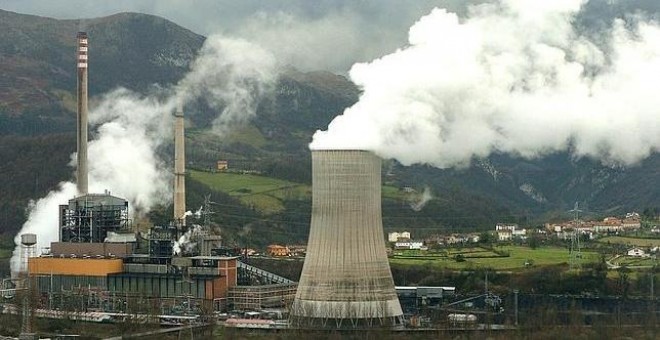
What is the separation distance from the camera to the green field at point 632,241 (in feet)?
205

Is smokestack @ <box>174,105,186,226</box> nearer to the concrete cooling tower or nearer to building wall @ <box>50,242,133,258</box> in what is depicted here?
building wall @ <box>50,242,133,258</box>

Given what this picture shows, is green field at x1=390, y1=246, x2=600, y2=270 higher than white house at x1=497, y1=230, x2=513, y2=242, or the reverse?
white house at x1=497, y1=230, x2=513, y2=242

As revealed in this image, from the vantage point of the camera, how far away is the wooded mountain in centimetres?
8031

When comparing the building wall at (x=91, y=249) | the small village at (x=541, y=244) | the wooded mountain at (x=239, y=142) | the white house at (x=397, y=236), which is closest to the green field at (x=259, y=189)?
the wooded mountain at (x=239, y=142)

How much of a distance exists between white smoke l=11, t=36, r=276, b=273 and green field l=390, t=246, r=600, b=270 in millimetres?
15692

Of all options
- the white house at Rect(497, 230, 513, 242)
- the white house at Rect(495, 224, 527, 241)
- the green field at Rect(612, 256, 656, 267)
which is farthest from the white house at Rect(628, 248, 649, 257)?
the white house at Rect(497, 230, 513, 242)

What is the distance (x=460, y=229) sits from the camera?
78.0 meters

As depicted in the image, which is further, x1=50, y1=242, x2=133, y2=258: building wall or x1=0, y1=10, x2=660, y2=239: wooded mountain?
x1=0, y1=10, x2=660, y2=239: wooded mountain

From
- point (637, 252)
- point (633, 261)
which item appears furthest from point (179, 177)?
point (637, 252)

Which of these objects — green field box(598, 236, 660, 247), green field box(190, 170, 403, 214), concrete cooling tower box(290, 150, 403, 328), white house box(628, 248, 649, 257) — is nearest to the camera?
concrete cooling tower box(290, 150, 403, 328)

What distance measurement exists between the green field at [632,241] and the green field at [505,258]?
394cm

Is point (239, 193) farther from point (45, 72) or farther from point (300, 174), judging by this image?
point (45, 72)

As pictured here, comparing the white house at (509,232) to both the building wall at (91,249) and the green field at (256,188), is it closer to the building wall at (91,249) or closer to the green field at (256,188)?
the green field at (256,188)

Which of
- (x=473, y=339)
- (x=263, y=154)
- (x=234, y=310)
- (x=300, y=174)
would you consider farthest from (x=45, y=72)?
(x=473, y=339)
